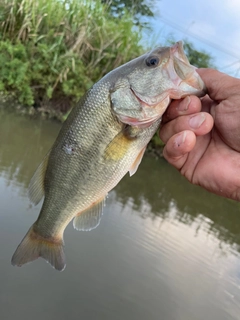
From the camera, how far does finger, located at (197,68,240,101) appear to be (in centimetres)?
221

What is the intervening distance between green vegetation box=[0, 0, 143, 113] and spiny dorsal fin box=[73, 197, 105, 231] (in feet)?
23.5

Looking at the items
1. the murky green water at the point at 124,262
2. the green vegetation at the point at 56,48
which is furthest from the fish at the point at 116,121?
the green vegetation at the point at 56,48

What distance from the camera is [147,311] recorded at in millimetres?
4184

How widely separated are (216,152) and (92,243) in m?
2.92

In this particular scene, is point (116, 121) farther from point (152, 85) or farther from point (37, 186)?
point (37, 186)

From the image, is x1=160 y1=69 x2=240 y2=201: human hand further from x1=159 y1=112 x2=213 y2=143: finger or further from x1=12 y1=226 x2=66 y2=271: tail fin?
x1=12 y1=226 x2=66 y2=271: tail fin

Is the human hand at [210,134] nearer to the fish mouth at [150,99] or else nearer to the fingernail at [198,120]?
the fingernail at [198,120]

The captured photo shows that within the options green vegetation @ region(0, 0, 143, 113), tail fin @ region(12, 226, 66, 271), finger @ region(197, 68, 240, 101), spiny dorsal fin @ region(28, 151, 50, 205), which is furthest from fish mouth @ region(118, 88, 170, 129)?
green vegetation @ region(0, 0, 143, 113)

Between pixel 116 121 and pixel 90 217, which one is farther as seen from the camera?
pixel 90 217

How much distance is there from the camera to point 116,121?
80.4 inches

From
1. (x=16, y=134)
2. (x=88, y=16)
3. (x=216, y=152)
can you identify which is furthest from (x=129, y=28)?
(x=216, y=152)

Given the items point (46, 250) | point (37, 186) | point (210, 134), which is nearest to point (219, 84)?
point (210, 134)

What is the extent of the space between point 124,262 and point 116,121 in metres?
3.18

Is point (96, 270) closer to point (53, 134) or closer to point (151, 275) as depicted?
point (151, 275)
